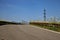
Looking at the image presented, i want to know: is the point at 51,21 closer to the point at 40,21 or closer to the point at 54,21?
the point at 54,21

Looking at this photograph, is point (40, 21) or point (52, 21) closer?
point (52, 21)

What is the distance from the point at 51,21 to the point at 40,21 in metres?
5.65

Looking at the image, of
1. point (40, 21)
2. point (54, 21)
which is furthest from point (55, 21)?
point (40, 21)

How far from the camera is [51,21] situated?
153 feet

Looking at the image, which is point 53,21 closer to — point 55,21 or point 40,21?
point 55,21

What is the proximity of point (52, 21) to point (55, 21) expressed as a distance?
1.46 m

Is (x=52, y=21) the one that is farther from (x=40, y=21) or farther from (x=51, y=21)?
(x=40, y=21)

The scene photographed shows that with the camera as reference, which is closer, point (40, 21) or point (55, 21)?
point (55, 21)

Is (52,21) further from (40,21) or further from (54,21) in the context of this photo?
(40,21)

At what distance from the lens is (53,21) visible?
1790 inches

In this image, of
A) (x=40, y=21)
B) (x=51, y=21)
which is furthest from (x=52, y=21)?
(x=40, y=21)

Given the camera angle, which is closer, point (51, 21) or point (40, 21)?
point (51, 21)

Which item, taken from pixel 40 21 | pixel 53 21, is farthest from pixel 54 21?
pixel 40 21

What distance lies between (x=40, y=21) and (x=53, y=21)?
22.3 ft
